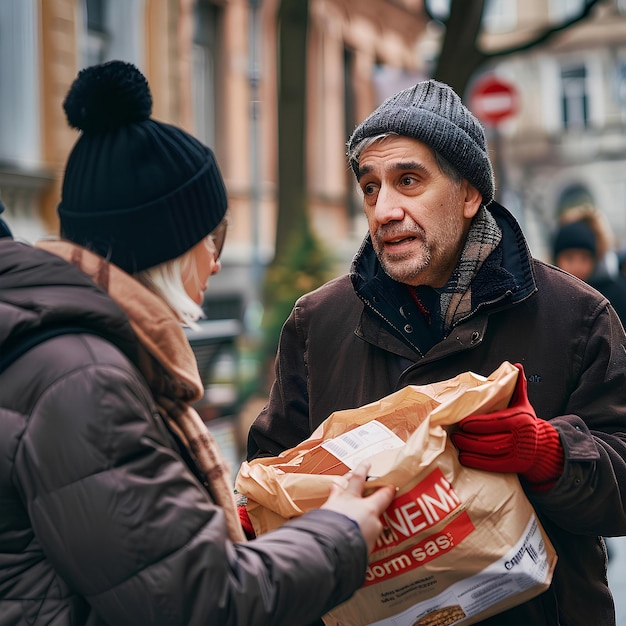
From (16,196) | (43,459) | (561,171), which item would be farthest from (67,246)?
(561,171)

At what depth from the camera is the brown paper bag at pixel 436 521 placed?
203 centimetres

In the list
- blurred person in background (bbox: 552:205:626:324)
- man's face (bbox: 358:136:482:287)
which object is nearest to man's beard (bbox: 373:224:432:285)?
man's face (bbox: 358:136:482:287)

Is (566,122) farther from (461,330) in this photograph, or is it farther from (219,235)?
(219,235)

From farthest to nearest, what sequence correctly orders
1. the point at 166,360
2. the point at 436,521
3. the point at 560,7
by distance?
1. the point at 560,7
2. the point at 436,521
3. the point at 166,360

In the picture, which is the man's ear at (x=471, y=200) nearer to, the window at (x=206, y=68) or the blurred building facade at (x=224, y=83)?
the blurred building facade at (x=224, y=83)

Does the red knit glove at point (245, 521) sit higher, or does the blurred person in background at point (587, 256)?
the red knit glove at point (245, 521)

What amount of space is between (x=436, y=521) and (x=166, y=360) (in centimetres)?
63

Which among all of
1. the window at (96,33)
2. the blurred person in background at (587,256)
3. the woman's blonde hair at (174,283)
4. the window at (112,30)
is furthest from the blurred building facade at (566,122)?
the woman's blonde hair at (174,283)

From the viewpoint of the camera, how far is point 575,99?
1063 inches

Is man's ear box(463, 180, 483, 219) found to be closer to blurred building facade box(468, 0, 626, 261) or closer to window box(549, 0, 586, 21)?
blurred building facade box(468, 0, 626, 261)

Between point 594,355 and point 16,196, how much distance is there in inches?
218

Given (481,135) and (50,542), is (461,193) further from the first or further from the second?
(50,542)

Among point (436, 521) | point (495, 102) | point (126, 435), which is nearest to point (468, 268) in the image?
point (436, 521)

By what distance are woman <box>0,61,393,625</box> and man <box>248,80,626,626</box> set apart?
60cm
